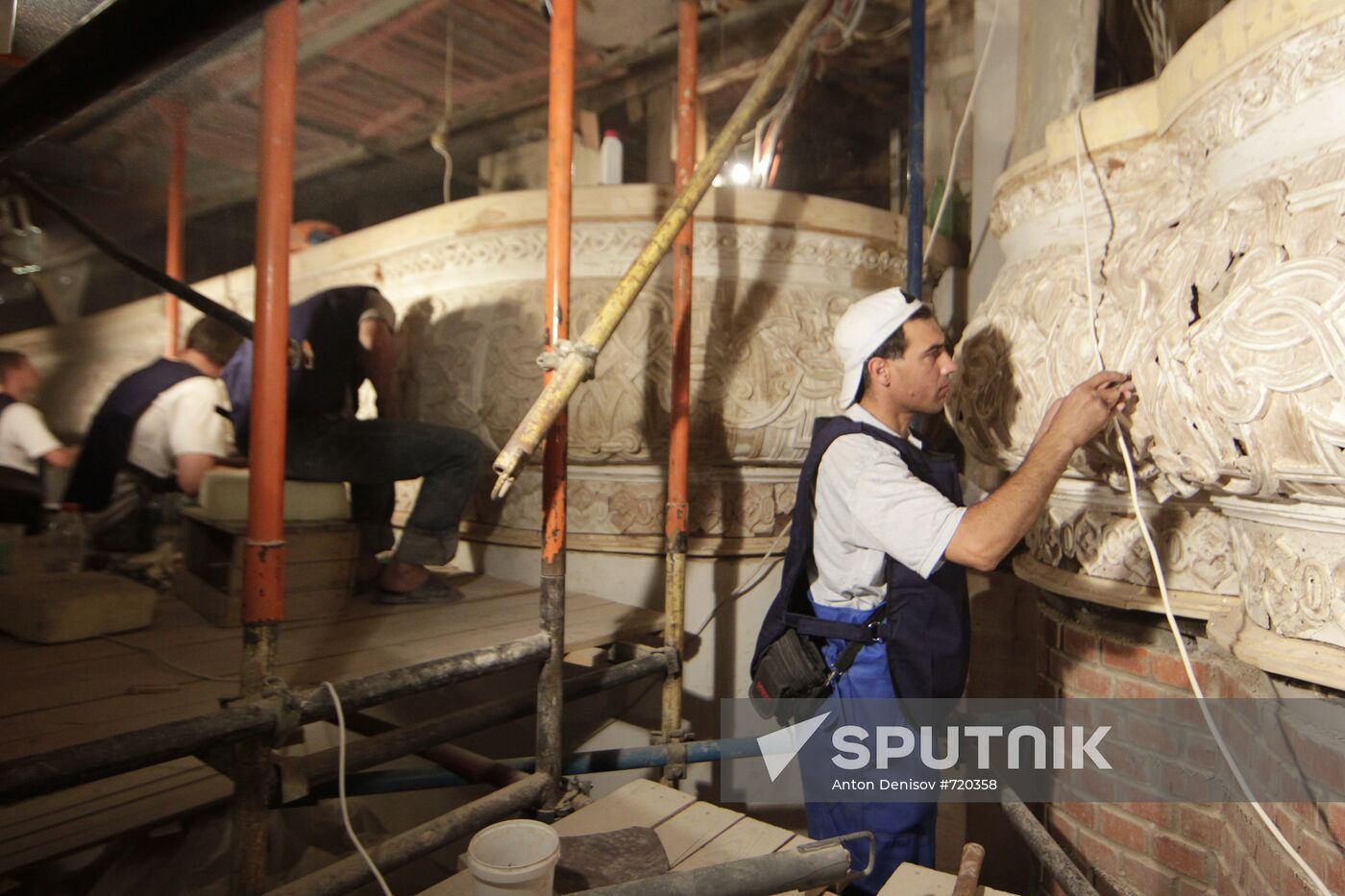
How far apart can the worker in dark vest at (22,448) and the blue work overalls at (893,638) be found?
249 centimetres

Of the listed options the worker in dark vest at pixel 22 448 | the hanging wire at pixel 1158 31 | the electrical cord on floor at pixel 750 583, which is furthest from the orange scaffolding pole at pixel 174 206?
the hanging wire at pixel 1158 31

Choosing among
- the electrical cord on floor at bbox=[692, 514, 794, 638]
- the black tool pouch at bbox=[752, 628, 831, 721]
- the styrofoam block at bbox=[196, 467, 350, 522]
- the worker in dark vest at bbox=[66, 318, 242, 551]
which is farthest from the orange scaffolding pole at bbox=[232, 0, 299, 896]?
the electrical cord on floor at bbox=[692, 514, 794, 638]

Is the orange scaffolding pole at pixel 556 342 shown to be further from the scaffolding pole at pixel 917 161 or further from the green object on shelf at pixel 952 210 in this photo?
the green object on shelf at pixel 952 210

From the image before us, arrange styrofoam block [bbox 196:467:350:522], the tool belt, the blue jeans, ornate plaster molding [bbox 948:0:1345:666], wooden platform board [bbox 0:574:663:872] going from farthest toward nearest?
the blue jeans
styrofoam block [bbox 196:467:350:522]
the tool belt
wooden platform board [bbox 0:574:663:872]
ornate plaster molding [bbox 948:0:1345:666]

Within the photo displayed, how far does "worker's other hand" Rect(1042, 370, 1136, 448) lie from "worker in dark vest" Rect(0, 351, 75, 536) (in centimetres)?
296

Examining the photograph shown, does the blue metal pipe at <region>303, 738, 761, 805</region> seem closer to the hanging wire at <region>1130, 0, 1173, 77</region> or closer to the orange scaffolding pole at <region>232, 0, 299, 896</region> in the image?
the orange scaffolding pole at <region>232, 0, 299, 896</region>

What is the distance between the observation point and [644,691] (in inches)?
98.8

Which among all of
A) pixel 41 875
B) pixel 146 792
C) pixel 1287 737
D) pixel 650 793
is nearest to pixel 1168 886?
pixel 1287 737

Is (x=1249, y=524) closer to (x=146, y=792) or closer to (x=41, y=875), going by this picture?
(x=146, y=792)

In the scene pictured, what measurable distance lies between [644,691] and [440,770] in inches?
37.2

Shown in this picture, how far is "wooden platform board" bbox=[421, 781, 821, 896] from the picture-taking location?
1.36 meters

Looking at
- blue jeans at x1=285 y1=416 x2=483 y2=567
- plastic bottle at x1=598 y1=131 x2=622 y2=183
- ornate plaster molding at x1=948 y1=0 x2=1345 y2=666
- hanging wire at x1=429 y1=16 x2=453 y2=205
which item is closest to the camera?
ornate plaster molding at x1=948 y1=0 x2=1345 y2=666

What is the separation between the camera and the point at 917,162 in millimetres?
2480

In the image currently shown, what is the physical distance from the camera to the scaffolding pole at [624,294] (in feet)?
4.32
